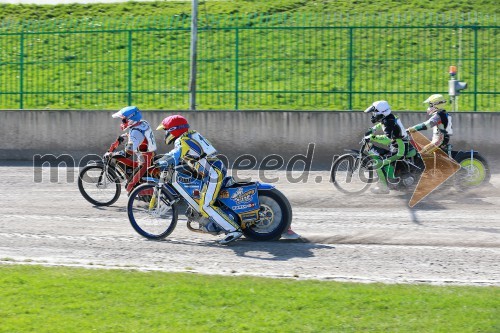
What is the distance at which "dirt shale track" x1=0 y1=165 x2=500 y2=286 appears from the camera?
10469 millimetres

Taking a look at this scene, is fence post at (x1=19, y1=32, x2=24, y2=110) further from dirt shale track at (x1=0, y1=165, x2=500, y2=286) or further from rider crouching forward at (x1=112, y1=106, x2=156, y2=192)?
rider crouching forward at (x1=112, y1=106, x2=156, y2=192)

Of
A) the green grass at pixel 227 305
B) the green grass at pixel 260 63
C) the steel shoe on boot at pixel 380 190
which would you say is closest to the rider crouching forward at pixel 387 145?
the steel shoe on boot at pixel 380 190

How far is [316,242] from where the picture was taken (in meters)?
12.0

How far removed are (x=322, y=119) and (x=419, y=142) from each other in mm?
2758

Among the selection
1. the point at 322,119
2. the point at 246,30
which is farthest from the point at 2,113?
the point at 322,119

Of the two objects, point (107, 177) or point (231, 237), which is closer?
point (231, 237)

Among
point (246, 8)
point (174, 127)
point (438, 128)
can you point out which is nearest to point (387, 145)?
point (438, 128)

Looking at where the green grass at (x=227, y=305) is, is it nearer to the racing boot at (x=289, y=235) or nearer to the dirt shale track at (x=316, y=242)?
→ the dirt shale track at (x=316, y=242)

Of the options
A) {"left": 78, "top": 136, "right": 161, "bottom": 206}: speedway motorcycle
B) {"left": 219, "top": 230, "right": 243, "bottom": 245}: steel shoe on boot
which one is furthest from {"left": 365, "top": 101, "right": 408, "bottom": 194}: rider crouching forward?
{"left": 219, "top": 230, "right": 243, "bottom": 245}: steel shoe on boot

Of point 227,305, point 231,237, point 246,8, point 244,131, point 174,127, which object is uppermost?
point 246,8

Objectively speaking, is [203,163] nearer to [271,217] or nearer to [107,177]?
[271,217]

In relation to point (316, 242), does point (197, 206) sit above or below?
above

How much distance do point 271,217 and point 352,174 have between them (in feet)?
15.8

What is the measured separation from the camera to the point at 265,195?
11969 mm
